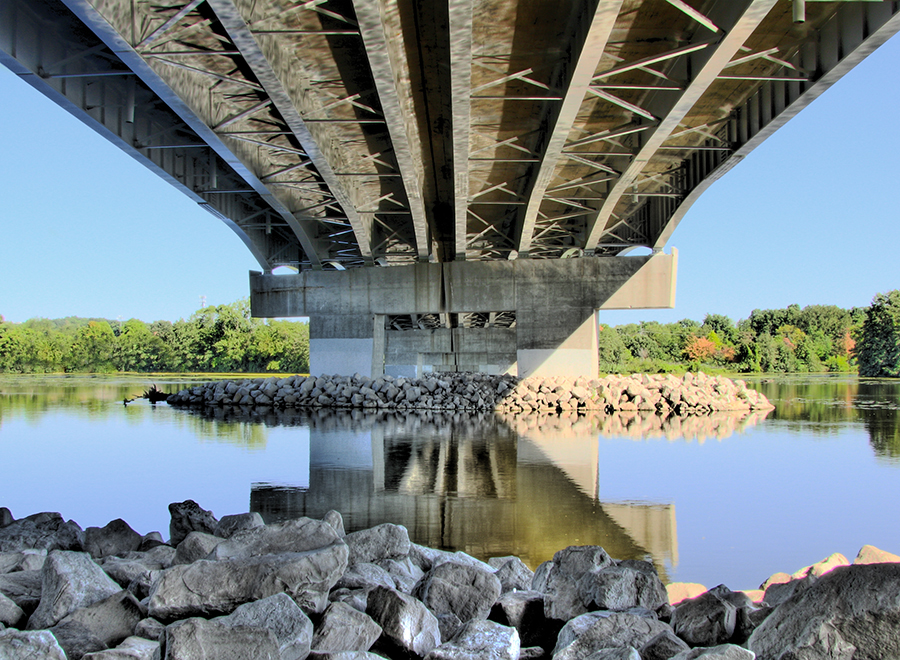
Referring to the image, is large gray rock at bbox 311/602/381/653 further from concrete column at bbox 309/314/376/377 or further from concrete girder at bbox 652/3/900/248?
concrete column at bbox 309/314/376/377

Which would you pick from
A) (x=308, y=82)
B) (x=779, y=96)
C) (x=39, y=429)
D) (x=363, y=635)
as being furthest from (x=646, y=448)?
(x=39, y=429)

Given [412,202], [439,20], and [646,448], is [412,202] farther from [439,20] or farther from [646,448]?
[646,448]

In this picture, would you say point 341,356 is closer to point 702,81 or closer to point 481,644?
point 702,81

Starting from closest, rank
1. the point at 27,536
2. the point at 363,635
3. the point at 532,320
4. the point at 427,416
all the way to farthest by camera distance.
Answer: the point at 363,635 → the point at 27,536 → the point at 427,416 → the point at 532,320

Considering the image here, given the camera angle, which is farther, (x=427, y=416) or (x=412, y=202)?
(x=427, y=416)

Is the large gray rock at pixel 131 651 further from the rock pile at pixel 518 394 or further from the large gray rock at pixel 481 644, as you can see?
the rock pile at pixel 518 394

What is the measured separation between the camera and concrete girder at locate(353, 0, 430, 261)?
1067 centimetres

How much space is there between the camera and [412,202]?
65.1 feet

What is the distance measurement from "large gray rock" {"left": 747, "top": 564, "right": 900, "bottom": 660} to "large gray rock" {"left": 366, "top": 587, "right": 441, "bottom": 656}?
5.74 ft

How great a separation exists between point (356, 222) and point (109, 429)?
966 cm

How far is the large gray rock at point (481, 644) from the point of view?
3.73m

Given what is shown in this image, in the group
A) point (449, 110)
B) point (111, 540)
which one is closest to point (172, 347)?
point (449, 110)

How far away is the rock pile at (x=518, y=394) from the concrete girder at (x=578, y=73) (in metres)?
8.31

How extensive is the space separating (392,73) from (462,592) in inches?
398
